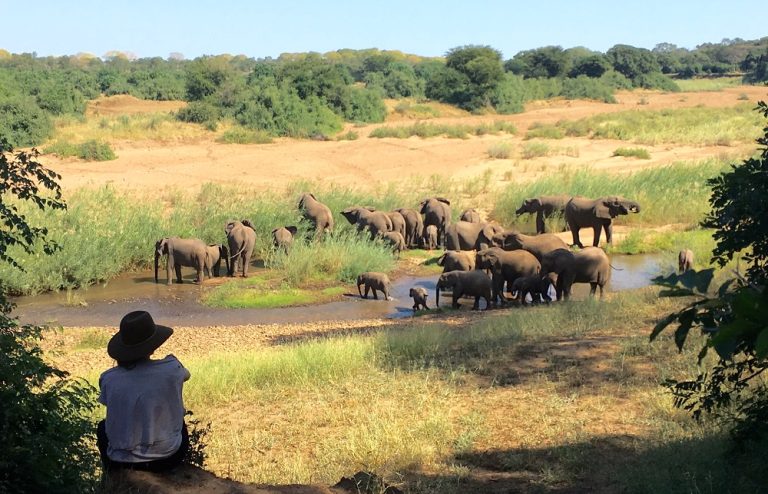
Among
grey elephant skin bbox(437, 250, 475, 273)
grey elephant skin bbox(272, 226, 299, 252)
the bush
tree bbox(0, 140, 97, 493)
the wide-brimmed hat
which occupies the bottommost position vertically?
grey elephant skin bbox(437, 250, 475, 273)

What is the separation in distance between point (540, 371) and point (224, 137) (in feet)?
102

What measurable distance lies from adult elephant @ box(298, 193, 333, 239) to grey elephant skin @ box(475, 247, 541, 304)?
5716 millimetres

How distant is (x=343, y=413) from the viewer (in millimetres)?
8859

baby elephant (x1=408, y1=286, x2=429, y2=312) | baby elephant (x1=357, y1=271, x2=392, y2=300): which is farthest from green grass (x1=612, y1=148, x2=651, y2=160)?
baby elephant (x1=408, y1=286, x2=429, y2=312)

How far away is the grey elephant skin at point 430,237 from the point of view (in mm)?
23094

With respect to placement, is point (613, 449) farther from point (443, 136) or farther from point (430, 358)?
point (443, 136)

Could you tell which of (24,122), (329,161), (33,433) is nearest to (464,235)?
(329,161)

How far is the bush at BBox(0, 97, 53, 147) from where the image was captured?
33.6 metres

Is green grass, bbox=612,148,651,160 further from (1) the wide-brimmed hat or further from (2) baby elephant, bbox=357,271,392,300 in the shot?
(1) the wide-brimmed hat

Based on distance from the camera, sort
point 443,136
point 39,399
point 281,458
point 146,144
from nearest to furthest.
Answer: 1. point 39,399
2. point 281,458
3. point 146,144
4. point 443,136

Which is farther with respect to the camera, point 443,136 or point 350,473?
point 443,136

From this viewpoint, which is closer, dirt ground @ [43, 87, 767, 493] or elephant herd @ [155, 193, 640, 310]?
elephant herd @ [155, 193, 640, 310]

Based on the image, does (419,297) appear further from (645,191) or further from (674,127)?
(674,127)

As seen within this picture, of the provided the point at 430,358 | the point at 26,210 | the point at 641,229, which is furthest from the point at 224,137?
the point at 430,358
